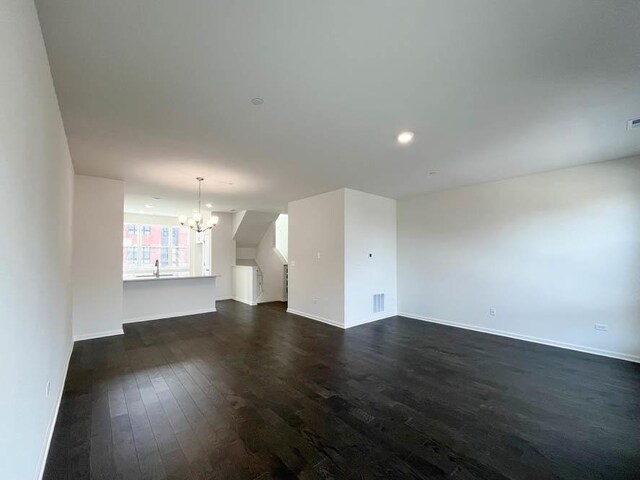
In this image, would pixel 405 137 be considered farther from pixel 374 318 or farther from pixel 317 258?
pixel 374 318

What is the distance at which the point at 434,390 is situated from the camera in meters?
2.89

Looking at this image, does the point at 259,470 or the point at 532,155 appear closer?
the point at 259,470

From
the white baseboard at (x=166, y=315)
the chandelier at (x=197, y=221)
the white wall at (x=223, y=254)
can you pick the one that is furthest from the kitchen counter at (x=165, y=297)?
the white wall at (x=223, y=254)

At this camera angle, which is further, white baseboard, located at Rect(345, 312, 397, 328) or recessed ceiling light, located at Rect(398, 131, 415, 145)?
white baseboard, located at Rect(345, 312, 397, 328)

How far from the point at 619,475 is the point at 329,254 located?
4.36 m

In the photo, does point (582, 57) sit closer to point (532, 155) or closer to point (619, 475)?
point (532, 155)

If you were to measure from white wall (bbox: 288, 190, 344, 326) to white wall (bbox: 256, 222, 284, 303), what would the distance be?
1.91m

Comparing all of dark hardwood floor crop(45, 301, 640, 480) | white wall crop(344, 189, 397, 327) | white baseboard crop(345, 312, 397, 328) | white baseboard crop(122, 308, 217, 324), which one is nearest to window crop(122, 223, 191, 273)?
white baseboard crop(122, 308, 217, 324)

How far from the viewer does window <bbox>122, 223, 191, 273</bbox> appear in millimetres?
9258

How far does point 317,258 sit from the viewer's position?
5.90 meters

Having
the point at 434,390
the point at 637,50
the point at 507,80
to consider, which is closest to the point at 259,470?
the point at 434,390

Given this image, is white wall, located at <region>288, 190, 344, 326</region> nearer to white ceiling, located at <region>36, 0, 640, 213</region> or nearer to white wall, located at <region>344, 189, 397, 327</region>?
white wall, located at <region>344, 189, 397, 327</region>

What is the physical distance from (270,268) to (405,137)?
21.5 feet

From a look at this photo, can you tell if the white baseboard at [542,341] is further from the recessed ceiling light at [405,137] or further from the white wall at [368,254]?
the recessed ceiling light at [405,137]
